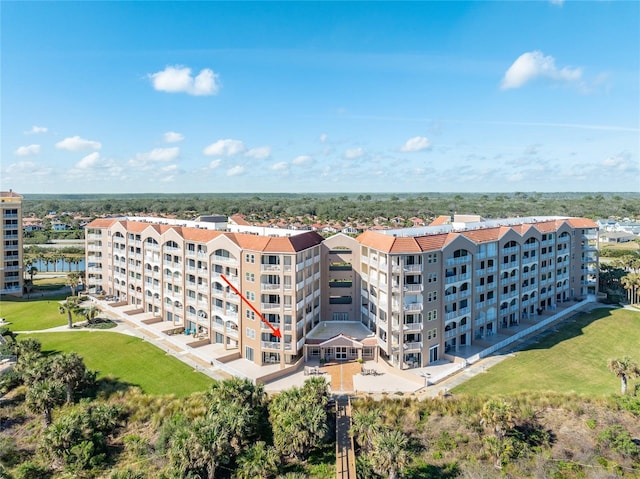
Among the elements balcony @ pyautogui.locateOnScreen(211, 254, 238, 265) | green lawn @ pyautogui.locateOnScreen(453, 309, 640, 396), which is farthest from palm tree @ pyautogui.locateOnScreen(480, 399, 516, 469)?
balcony @ pyautogui.locateOnScreen(211, 254, 238, 265)

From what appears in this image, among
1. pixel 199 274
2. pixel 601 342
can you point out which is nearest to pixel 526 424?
pixel 601 342

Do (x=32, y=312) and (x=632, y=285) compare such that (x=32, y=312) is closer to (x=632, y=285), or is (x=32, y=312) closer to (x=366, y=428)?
(x=366, y=428)

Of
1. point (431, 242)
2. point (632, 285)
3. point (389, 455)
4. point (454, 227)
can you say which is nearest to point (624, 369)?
point (431, 242)

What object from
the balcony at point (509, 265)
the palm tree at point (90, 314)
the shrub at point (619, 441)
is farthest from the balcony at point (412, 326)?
the palm tree at point (90, 314)

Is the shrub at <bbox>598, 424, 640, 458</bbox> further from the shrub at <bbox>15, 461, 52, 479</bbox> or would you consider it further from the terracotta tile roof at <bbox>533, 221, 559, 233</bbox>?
the shrub at <bbox>15, 461, 52, 479</bbox>

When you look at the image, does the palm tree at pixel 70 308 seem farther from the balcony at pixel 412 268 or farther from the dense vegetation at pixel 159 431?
the balcony at pixel 412 268

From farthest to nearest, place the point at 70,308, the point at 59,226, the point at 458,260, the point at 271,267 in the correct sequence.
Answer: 1. the point at 59,226
2. the point at 70,308
3. the point at 458,260
4. the point at 271,267

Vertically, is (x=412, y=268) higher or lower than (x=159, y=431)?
higher
